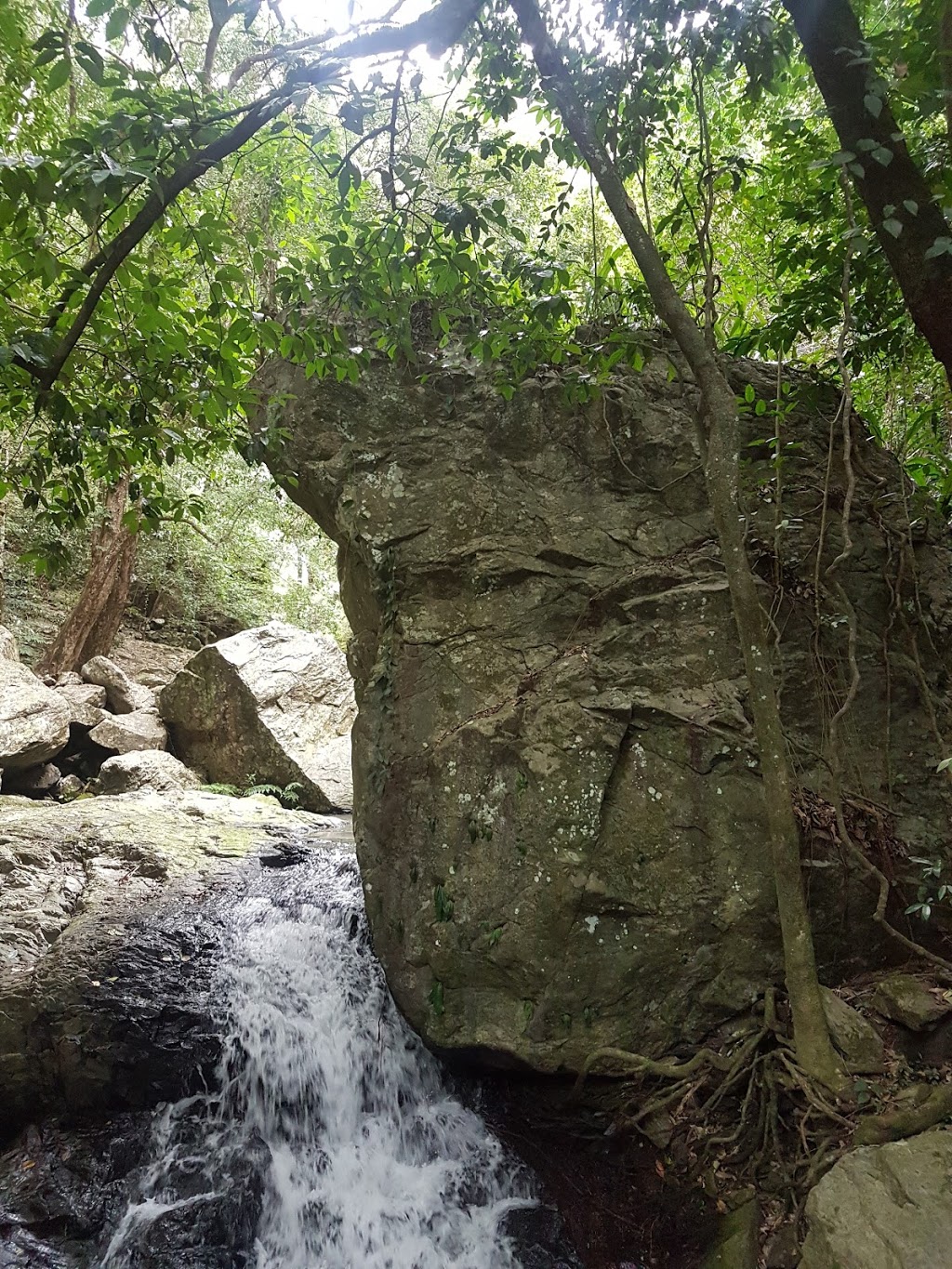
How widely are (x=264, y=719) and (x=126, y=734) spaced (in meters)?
1.69

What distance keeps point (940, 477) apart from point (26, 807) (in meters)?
8.36

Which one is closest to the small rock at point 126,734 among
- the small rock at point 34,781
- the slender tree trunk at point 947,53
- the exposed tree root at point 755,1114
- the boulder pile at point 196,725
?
the boulder pile at point 196,725

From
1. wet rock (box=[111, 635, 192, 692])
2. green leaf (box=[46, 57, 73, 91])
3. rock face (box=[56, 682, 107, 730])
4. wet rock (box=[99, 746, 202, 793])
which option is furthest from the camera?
wet rock (box=[111, 635, 192, 692])

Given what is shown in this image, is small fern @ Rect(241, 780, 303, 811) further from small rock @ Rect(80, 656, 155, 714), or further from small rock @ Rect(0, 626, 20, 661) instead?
small rock @ Rect(0, 626, 20, 661)

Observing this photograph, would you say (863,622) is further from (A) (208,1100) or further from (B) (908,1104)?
(A) (208,1100)

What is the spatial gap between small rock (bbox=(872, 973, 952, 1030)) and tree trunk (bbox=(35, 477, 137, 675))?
10.7 m

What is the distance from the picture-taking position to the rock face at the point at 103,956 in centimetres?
439

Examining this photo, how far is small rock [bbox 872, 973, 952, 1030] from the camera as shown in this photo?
11.8 feet

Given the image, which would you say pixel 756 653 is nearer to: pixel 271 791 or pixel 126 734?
pixel 271 791

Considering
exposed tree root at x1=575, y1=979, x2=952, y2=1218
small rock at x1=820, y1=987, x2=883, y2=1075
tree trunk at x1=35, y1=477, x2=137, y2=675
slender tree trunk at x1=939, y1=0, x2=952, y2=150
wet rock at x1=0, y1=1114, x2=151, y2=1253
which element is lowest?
wet rock at x1=0, y1=1114, x2=151, y2=1253

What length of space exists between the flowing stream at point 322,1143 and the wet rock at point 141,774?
3.39 metres

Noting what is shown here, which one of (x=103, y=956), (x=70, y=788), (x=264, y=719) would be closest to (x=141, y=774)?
(x=70, y=788)

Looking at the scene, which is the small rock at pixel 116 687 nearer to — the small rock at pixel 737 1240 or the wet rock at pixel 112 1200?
the wet rock at pixel 112 1200

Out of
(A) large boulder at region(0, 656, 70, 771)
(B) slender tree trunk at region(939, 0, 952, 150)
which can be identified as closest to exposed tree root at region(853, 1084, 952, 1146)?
(B) slender tree trunk at region(939, 0, 952, 150)
